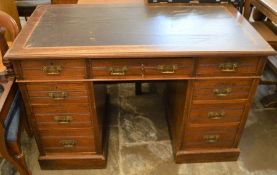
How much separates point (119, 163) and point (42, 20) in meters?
0.96

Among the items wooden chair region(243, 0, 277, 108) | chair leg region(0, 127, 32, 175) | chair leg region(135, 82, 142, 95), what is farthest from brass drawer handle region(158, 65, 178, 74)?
wooden chair region(243, 0, 277, 108)

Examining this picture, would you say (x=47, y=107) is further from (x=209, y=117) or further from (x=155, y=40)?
(x=209, y=117)

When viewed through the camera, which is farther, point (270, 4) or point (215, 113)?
point (270, 4)

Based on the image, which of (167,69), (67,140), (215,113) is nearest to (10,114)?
(67,140)

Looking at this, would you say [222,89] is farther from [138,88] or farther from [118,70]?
[138,88]

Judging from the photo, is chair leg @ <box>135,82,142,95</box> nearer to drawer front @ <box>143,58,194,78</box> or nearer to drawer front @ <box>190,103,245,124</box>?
drawer front @ <box>190,103,245,124</box>

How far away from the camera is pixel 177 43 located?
126 cm

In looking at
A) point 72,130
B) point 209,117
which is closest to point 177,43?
point 209,117

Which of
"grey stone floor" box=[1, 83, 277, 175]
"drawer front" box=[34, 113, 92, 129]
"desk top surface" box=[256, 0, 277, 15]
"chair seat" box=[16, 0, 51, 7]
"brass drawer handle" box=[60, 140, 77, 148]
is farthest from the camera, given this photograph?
"chair seat" box=[16, 0, 51, 7]

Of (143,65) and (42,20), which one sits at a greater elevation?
(42,20)

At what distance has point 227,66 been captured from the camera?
1.29m

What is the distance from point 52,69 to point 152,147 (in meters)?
0.90

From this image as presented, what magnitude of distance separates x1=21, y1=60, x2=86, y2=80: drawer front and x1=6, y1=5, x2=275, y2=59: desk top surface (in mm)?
62

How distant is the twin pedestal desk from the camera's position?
4.02 feet
